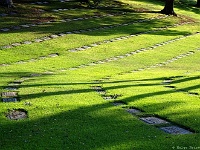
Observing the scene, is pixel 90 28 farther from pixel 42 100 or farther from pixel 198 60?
pixel 42 100

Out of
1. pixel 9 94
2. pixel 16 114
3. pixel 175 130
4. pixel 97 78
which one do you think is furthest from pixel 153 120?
pixel 97 78

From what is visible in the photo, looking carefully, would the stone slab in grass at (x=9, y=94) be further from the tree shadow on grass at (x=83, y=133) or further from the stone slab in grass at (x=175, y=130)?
the stone slab in grass at (x=175, y=130)

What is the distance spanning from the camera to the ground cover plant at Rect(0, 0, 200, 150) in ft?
35.3

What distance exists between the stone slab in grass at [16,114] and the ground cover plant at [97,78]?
3 cm

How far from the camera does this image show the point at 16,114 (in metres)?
12.5

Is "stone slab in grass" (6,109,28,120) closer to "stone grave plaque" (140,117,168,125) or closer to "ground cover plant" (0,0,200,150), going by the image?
"ground cover plant" (0,0,200,150)

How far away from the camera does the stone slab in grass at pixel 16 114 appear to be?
40.0 ft

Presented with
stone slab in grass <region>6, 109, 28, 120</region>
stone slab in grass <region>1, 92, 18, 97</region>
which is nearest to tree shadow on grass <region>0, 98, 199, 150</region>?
stone slab in grass <region>6, 109, 28, 120</region>

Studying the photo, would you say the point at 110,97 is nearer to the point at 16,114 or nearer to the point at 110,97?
the point at 110,97

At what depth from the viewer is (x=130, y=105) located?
561 inches

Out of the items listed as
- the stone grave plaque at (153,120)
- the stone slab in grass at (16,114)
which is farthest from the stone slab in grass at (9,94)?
the stone grave plaque at (153,120)

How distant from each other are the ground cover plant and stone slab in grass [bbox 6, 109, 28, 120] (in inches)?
1.1

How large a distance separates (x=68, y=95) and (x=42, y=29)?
18429 millimetres

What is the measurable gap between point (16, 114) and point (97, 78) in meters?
9.30
